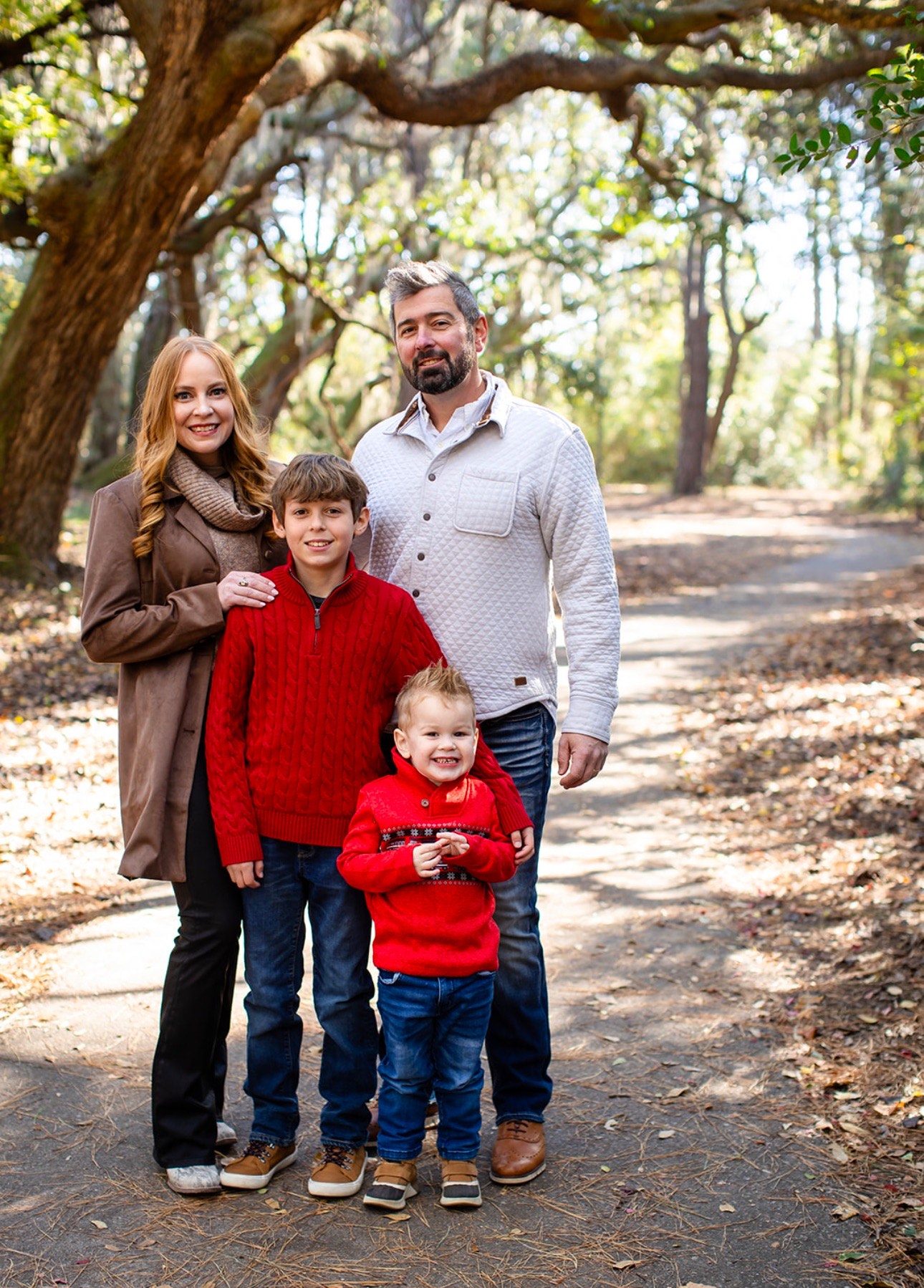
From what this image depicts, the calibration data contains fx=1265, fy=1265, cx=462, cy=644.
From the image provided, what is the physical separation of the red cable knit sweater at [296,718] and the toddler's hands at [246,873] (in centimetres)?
3

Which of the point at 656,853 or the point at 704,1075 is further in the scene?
the point at 656,853

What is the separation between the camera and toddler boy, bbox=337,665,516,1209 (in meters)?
3.26

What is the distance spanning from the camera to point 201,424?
11.6ft

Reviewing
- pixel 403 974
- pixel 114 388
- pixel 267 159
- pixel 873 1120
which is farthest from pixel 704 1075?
pixel 114 388

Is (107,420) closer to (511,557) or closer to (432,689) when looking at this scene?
(511,557)

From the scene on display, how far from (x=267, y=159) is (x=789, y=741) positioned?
10948 millimetres

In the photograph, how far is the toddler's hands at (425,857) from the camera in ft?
10.5

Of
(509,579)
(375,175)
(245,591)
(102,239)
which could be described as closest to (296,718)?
(245,591)

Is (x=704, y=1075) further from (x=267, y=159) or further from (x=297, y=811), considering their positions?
(x=267, y=159)

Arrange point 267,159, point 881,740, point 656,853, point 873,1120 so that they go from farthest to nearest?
point 267,159 < point 881,740 < point 656,853 < point 873,1120

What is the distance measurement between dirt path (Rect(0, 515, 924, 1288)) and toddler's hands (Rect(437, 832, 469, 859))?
3.24ft

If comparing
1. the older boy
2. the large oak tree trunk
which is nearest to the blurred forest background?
the large oak tree trunk

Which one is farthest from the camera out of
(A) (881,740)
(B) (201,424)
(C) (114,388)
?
(C) (114,388)

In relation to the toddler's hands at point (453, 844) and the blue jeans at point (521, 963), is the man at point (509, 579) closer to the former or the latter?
the blue jeans at point (521, 963)
